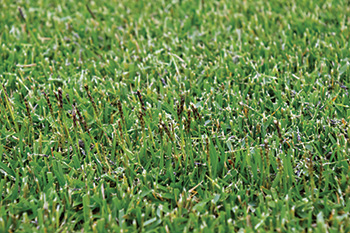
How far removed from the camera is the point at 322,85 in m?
3.25

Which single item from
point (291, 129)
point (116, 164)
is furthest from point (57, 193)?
point (291, 129)

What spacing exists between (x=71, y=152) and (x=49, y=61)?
54.5 inches

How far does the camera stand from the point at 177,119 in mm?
3010

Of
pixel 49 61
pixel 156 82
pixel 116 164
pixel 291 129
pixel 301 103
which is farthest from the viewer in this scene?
pixel 49 61

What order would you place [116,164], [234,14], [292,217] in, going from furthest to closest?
[234,14]
[116,164]
[292,217]

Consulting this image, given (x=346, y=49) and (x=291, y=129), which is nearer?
(x=291, y=129)

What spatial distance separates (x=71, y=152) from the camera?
2824 mm

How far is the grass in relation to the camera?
233cm

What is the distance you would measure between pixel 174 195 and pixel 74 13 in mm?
3060

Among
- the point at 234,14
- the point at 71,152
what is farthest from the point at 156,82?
the point at 234,14

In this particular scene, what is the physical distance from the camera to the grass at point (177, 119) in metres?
2.33

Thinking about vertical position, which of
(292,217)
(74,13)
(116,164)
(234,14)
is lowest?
(292,217)

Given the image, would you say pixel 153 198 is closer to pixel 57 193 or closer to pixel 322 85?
pixel 57 193

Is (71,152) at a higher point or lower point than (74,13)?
lower
